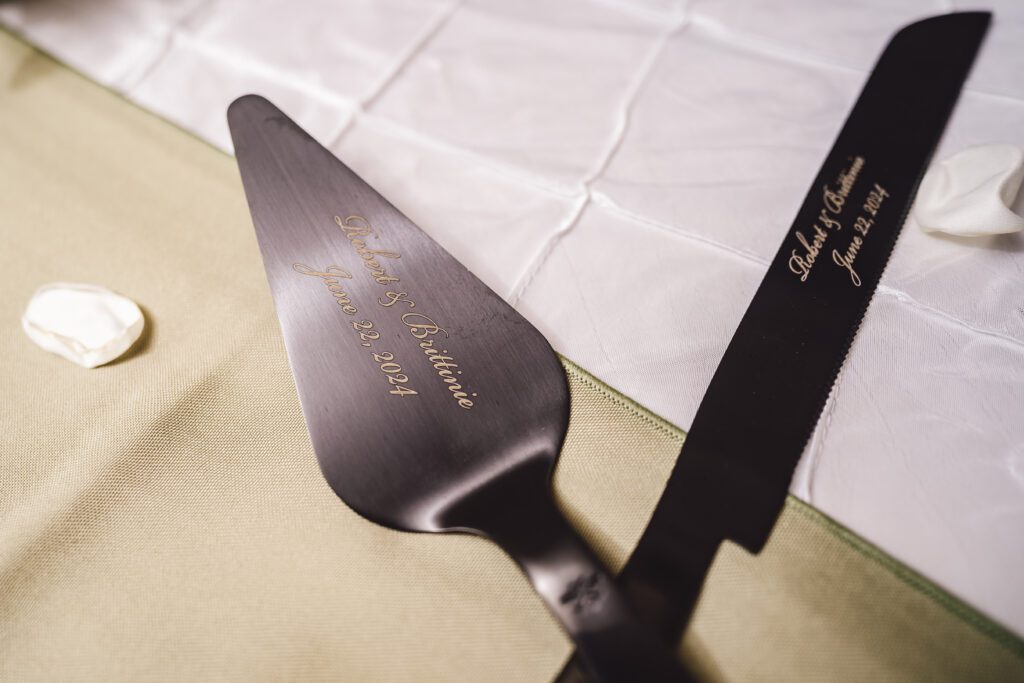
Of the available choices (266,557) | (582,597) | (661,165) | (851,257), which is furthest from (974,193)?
(266,557)

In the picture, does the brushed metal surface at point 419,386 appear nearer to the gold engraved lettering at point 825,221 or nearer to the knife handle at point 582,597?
the knife handle at point 582,597

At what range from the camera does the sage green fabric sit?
30cm

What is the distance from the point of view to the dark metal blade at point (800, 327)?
0.31m

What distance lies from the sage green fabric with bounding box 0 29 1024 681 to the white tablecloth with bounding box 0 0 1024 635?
34 millimetres

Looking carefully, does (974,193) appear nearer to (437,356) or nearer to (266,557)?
(437,356)

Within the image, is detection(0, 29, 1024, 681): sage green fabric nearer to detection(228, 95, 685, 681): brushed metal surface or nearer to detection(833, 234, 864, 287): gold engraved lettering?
detection(228, 95, 685, 681): brushed metal surface

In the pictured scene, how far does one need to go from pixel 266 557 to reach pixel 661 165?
1.28ft

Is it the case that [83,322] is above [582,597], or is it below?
above

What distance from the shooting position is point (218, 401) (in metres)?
0.38

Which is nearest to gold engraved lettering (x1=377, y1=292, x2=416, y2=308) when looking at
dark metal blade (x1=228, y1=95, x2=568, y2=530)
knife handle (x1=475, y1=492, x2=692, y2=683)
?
dark metal blade (x1=228, y1=95, x2=568, y2=530)

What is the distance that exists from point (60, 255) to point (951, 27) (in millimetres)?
739

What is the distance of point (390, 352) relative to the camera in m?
0.37

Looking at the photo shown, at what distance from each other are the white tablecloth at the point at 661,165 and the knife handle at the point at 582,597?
0.35 ft

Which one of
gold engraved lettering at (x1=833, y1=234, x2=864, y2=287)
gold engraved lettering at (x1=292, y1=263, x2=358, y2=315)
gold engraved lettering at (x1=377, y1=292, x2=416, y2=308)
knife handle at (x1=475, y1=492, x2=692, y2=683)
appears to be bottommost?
knife handle at (x1=475, y1=492, x2=692, y2=683)
